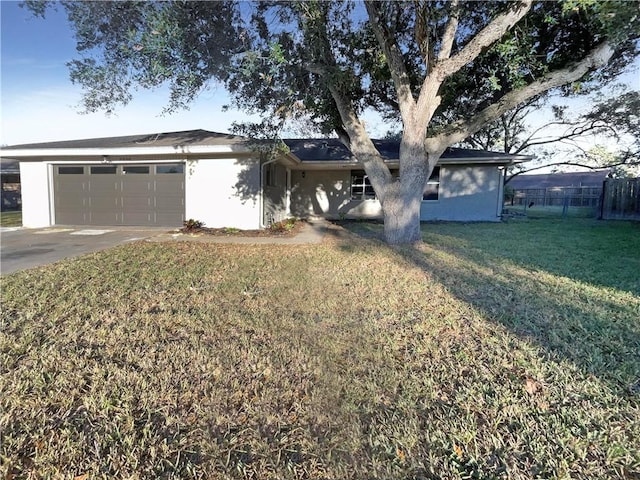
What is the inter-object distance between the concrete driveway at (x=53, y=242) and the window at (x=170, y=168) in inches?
73.9

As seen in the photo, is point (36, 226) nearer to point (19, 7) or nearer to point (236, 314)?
point (19, 7)

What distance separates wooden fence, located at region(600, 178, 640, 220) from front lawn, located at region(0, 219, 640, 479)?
43.4 feet

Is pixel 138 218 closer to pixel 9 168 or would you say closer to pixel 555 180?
pixel 9 168

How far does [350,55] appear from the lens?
8.30 m

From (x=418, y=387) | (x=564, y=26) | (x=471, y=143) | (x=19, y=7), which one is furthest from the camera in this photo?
(x=471, y=143)

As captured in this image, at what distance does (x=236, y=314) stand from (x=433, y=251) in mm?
4826

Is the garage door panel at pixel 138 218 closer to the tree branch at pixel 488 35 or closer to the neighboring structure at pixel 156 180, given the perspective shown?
the neighboring structure at pixel 156 180

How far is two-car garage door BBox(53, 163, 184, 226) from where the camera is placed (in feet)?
35.1

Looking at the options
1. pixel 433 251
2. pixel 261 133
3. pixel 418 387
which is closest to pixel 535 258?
pixel 433 251

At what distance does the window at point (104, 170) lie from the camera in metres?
10.9

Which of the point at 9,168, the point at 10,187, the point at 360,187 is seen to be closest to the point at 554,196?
the point at 360,187

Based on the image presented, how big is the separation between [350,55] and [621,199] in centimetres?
1451

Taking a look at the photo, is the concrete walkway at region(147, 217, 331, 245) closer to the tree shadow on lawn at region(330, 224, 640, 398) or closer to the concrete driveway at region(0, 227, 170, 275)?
the concrete driveway at region(0, 227, 170, 275)

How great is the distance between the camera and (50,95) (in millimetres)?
8273
